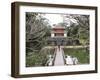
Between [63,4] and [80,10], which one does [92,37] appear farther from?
[63,4]

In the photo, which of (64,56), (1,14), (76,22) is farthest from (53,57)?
(1,14)

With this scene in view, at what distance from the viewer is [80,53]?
2.10 meters

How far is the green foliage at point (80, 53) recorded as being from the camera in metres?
2.04

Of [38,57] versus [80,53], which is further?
[80,53]

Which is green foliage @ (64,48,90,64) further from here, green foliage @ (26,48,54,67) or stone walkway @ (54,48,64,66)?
green foliage @ (26,48,54,67)

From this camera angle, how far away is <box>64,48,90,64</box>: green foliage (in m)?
2.04

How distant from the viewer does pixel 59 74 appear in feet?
6.57

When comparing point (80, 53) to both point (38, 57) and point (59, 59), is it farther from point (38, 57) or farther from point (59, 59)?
point (38, 57)

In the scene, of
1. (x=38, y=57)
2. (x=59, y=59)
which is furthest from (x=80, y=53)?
(x=38, y=57)

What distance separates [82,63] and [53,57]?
0.95 ft

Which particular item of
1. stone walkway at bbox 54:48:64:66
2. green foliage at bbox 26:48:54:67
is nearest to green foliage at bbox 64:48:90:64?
stone walkway at bbox 54:48:64:66

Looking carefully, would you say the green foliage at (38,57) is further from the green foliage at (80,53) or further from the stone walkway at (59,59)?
the green foliage at (80,53)

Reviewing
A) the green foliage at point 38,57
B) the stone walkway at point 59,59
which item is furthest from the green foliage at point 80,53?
the green foliage at point 38,57

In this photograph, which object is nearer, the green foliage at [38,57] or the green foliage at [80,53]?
the green foliage at [38,57]
